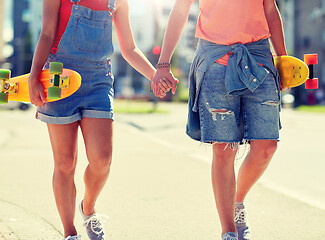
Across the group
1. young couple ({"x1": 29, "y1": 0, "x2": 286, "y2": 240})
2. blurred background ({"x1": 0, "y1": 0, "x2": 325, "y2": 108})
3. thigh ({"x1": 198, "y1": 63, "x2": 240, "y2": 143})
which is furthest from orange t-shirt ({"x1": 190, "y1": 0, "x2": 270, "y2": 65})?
blurred background ({"x1": 0, "y1": 0, "x2": 325, "y2": 108})

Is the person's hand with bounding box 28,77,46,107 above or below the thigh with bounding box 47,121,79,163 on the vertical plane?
above

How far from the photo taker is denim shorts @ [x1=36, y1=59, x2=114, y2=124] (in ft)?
10.2

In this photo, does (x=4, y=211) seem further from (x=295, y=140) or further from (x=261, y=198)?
(x=295, y=140)

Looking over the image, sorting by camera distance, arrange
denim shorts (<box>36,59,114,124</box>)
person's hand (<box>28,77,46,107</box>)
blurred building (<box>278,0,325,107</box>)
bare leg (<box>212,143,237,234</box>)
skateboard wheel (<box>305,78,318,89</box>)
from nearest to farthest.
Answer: person's hand (<box>28,77,46,107</box>), denim shorts (<box>36,59,114,124</box>), bare leg (<box>212,143,237,234</box>), skateboard wheel (<box>305,78,318,89</box>), blurred building (<box>278,0,325,107</box>)

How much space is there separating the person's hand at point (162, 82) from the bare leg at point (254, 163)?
612 millimetres

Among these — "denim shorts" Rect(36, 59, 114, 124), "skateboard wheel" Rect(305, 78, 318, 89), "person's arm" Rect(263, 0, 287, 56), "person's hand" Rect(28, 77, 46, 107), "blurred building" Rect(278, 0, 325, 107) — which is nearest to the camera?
"person's hand" Rect(28, 77, 46, 107)

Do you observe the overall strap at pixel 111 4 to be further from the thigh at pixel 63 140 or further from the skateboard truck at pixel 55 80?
the thigh at pixel 63 140

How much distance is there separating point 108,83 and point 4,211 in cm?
174

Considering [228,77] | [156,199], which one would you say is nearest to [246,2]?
[228,77]

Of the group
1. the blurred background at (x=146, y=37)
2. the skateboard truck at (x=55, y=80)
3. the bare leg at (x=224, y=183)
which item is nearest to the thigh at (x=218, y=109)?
the bare leg at (x=224, y=183)

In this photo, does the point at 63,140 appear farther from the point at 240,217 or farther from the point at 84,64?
the point at 240,217

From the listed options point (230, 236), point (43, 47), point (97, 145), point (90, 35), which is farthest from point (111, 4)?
point (230, 236)

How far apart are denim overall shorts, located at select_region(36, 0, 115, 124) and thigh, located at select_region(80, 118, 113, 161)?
0.12 ft

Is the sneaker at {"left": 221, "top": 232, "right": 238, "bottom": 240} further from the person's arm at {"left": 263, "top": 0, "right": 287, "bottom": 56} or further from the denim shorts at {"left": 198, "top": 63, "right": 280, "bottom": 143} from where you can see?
the person's arm at {"left": 263, "top": 0, "right": 287, "bottom": 56}
